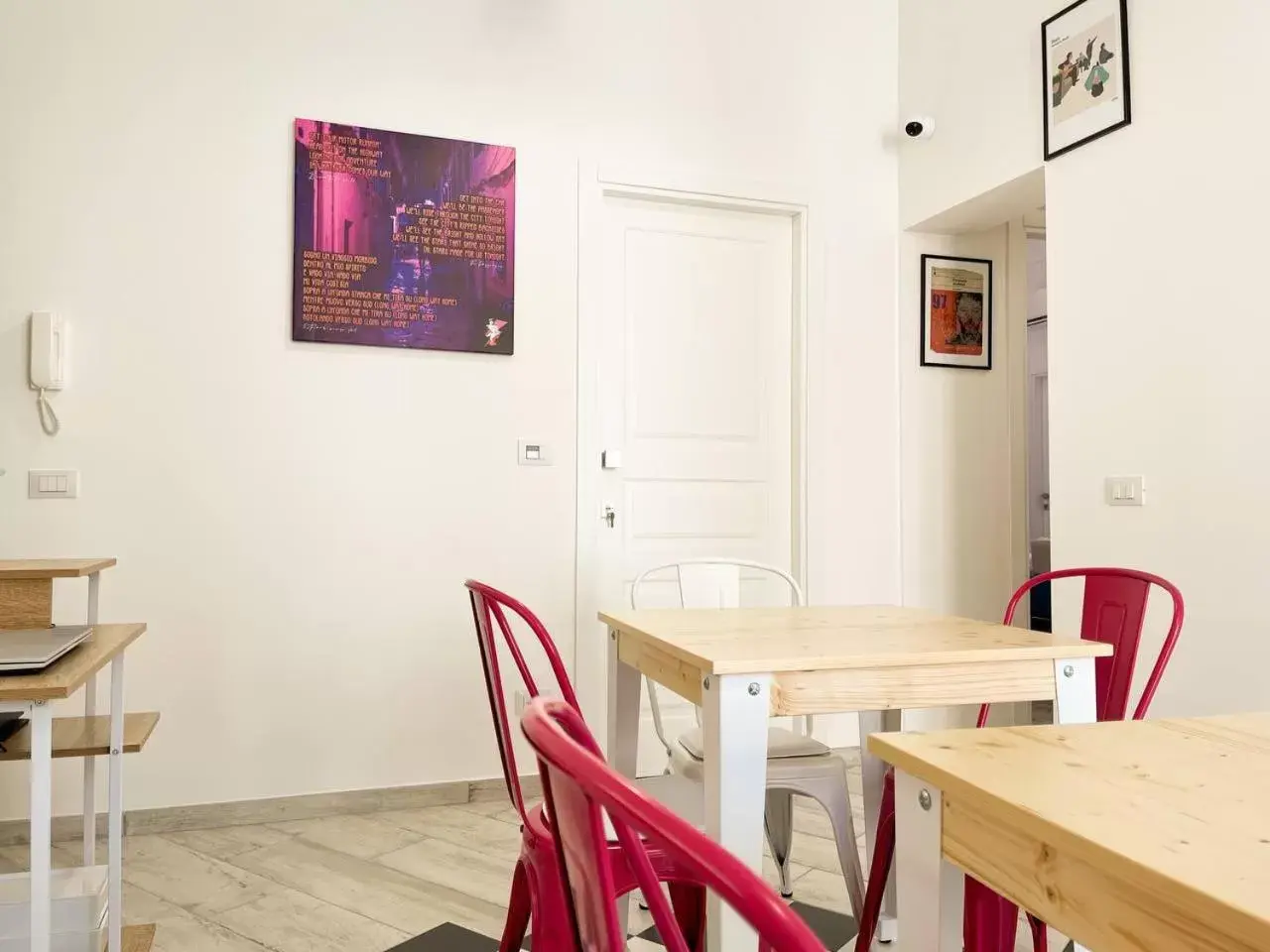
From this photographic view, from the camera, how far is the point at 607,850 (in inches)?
20.9

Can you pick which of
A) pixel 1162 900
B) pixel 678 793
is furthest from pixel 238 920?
pixel 1162 900

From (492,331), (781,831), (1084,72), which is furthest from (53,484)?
(1084,72)

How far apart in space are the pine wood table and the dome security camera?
2.39m

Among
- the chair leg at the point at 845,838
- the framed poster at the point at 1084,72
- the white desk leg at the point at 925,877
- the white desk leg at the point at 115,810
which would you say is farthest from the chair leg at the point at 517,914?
the framed poster at the point at 1084,72

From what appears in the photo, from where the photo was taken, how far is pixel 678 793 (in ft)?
5.66

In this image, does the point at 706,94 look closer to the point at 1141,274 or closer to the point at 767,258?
the point at 767,258

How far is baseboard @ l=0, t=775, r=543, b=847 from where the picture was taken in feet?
8.66

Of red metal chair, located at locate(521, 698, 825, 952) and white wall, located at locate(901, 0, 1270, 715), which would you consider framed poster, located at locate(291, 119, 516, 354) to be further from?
red metal chair, located at locate(521, 698, 825, 952)

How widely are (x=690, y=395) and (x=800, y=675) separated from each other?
2175 mm

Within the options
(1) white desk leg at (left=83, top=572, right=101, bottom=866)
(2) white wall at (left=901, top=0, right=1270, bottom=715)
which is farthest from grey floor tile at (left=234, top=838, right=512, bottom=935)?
(2) white wall at (left=901, top=0, right=1270, bottom=715)

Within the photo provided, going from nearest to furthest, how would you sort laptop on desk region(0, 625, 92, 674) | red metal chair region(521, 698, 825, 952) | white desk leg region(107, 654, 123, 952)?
red metal chair region(521, 698, 825, 952), laptop on desk region(0, 625, 92, 674), white desk leg region(107, 654, 123, 952)

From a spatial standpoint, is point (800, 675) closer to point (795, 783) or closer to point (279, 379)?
point (795, 783)

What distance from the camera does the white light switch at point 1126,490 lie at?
8.54ft

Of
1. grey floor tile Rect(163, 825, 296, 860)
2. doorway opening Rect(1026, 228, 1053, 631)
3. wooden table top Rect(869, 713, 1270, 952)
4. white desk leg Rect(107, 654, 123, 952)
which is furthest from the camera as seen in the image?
doorway opening Rect(1026, 228, 1053, 631)
